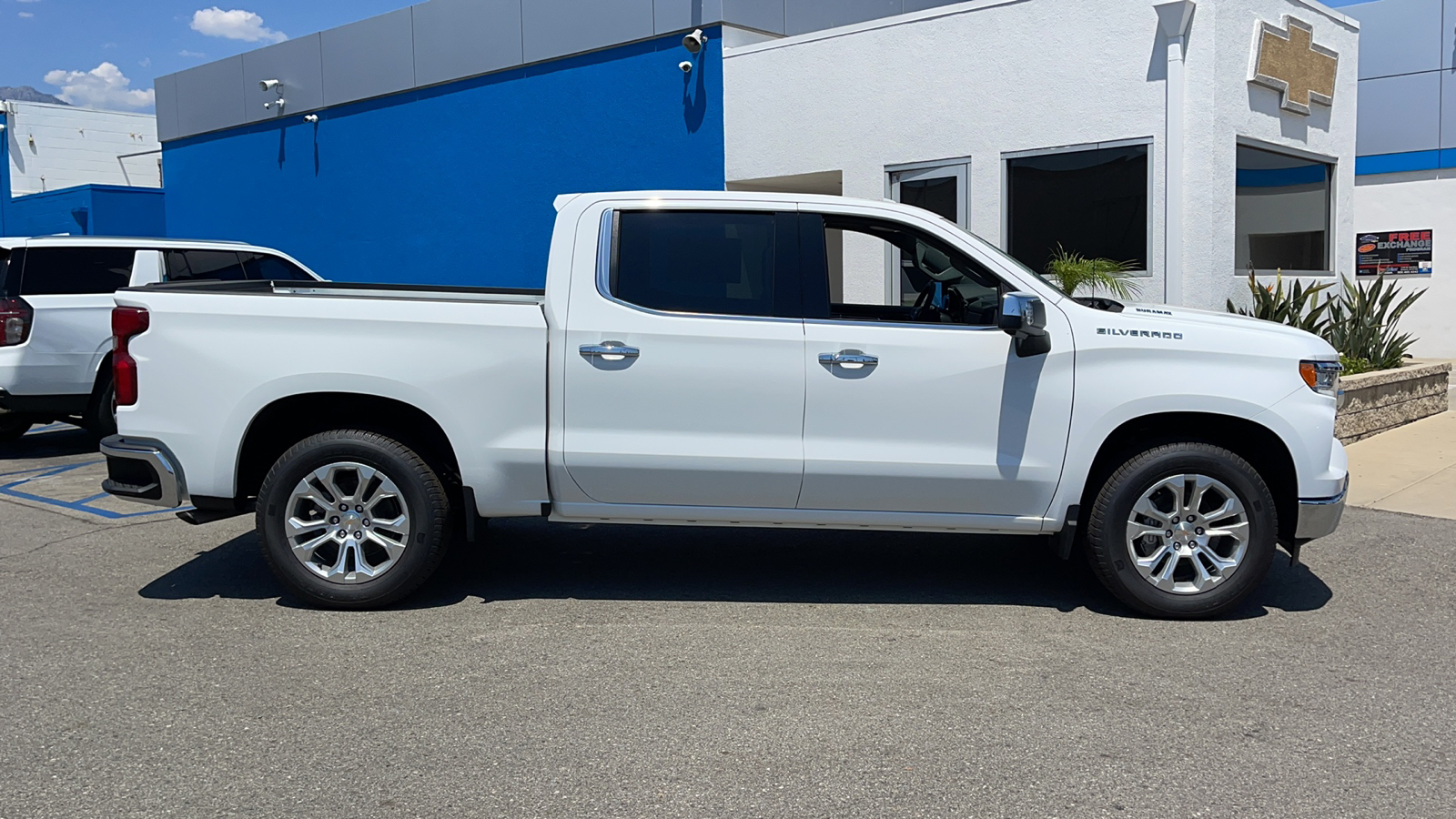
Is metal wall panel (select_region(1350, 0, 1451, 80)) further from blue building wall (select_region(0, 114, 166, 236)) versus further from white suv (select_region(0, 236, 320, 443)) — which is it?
blue building wall (select_region(0, 114, 166, 236))

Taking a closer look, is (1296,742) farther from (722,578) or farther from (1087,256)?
(1087,256)

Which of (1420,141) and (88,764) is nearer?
(88,764)

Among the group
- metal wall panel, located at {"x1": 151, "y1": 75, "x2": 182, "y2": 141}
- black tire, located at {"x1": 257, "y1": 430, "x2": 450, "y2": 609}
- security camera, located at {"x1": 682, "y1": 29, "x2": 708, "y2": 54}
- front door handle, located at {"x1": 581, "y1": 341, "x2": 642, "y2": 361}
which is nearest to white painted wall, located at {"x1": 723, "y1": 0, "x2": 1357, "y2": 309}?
security camera, located at {"x1": 682, "y1": 29, "x2": 708, "y2": 54}

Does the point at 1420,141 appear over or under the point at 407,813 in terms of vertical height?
over

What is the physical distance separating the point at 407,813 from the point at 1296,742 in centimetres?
296

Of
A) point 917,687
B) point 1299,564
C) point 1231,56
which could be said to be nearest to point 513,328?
point 917,687

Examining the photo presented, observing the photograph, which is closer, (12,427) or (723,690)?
(723,690)

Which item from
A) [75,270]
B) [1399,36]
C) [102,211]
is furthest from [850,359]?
[102,211]

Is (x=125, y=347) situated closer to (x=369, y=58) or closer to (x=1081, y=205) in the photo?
(x=1081, y=205)

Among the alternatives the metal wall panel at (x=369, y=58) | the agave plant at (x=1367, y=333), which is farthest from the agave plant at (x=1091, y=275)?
the metal wall panel at (x=369, y=58)

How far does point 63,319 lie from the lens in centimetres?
1027

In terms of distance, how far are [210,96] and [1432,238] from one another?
2046 cm

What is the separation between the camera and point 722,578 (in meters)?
6.43

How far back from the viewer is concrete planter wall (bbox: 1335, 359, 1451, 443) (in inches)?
421
